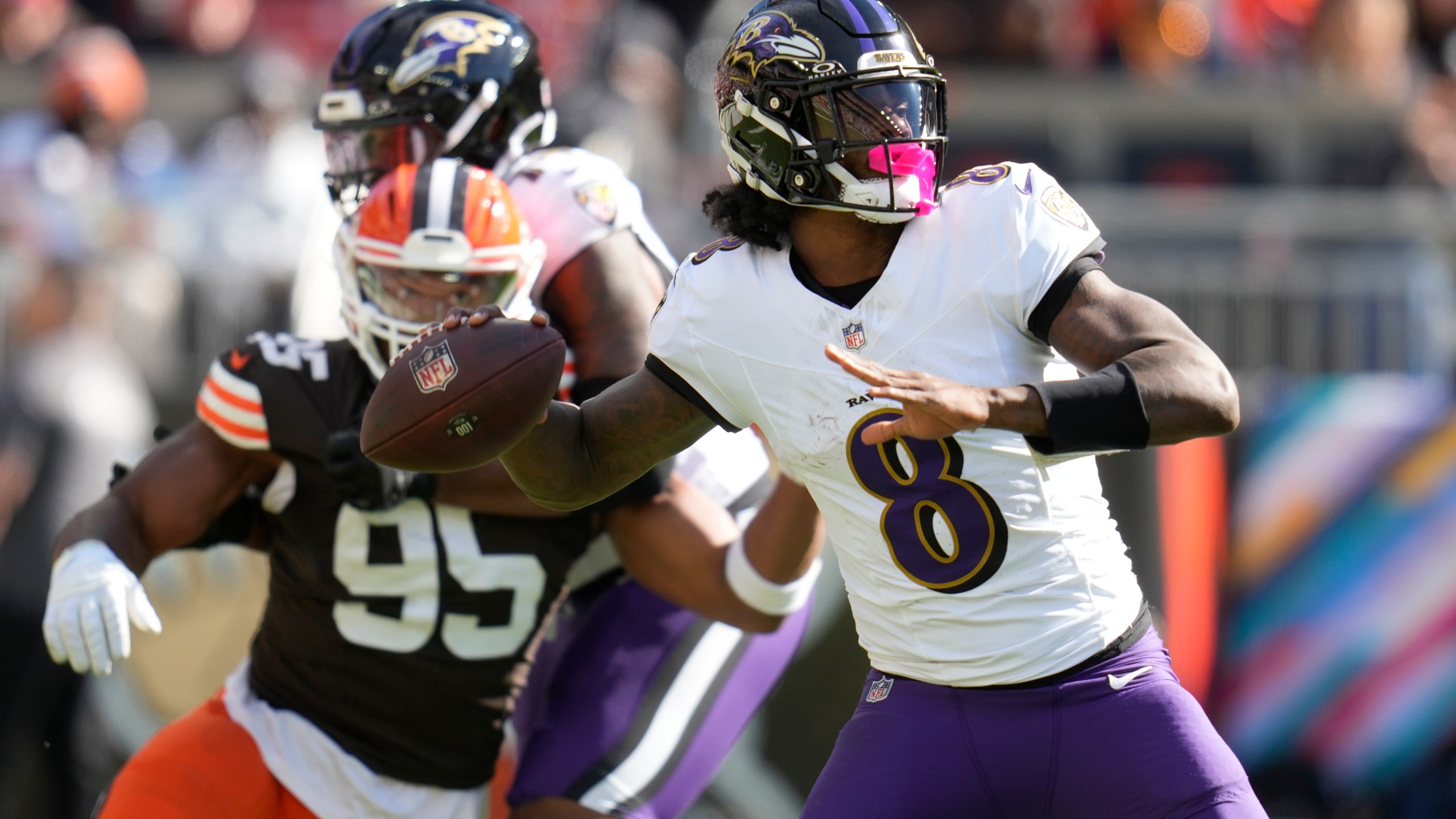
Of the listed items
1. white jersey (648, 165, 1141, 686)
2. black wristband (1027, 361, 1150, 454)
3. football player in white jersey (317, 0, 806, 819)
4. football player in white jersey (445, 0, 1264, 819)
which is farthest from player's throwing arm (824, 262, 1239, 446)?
football player in white jersey (317, 0, 806, 819)

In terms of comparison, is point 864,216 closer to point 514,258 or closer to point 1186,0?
point 514,258

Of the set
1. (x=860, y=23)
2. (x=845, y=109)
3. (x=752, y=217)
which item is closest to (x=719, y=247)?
(x=752, y=217)

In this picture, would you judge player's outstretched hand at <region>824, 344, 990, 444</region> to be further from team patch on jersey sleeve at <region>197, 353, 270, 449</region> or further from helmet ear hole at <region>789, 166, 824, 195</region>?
team patch on jersey sleeve at <region>197, 353, 270, 449</region>

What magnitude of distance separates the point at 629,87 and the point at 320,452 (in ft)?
17.6

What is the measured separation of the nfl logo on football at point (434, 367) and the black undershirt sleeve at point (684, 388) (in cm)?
40

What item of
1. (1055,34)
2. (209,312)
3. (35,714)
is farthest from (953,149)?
(35,714)

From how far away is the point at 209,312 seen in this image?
6.85m

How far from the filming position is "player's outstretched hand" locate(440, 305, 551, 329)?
2.91 meters

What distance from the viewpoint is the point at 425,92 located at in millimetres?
4062

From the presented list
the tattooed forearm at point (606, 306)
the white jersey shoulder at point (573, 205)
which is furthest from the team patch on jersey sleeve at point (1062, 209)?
the white jersey shoulder at point (573, 205)

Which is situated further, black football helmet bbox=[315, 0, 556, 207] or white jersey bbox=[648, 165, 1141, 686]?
black football helmet bbox=[315, 0, 556, 207]

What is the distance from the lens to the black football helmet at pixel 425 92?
13.4 ft

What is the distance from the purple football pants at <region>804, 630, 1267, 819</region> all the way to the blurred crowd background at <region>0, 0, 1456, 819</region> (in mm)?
1883

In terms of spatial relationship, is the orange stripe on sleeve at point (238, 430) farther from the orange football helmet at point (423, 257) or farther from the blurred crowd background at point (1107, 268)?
the blurred crowd background at point (1107, 268)
